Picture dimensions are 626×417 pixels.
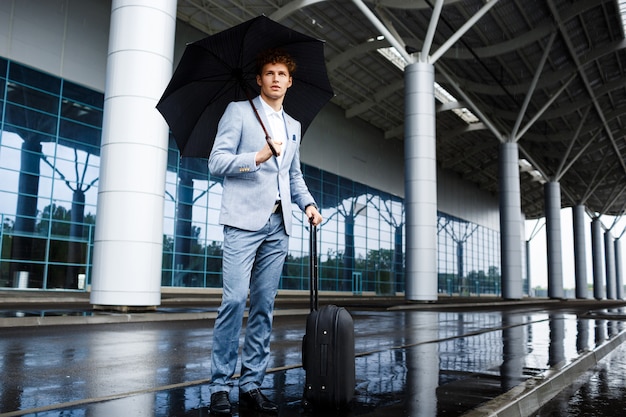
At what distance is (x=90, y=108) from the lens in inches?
979

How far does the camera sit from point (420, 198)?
76.0 feet

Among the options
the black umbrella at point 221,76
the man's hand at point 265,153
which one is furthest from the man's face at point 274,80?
the man's hand at point 265,153

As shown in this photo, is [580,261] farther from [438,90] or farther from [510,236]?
[438,90]

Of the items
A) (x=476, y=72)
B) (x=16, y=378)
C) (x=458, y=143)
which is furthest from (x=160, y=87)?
(x=458, y=143)

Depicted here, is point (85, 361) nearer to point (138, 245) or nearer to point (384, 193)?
point (138, 245)

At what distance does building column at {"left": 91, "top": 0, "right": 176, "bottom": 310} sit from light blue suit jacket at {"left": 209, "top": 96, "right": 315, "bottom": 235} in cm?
858

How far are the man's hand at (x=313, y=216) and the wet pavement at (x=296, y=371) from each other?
40.3 inches

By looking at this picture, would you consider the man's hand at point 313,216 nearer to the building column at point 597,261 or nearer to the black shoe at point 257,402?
the black shoe at point 257,402

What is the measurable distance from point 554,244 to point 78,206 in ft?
125

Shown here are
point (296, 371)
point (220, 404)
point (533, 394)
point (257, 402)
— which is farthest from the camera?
point (296, 371)

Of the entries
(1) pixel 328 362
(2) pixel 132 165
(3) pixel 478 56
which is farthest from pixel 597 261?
(1) pixel 328 362

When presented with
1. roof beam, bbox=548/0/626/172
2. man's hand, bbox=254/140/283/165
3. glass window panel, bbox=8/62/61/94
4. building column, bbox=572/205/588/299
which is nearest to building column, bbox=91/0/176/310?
man's hand, bbox=254/140/283/165

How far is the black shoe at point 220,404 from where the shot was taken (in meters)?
2.78

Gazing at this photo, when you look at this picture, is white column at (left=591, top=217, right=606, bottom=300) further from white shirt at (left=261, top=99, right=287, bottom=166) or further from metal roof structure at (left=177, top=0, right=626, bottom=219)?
white shirt at (left=261, top=99, right=287, bottom=166)
